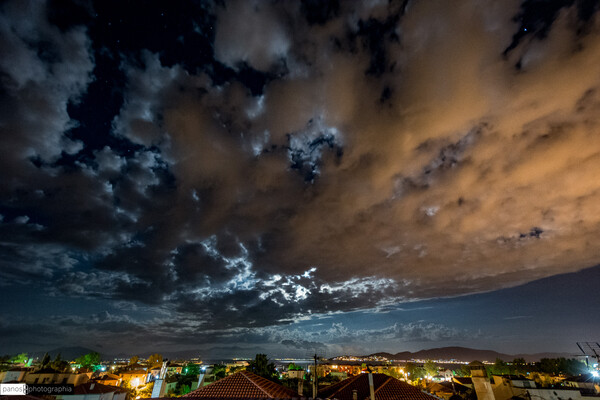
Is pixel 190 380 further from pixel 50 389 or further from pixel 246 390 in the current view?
pixel 246 390

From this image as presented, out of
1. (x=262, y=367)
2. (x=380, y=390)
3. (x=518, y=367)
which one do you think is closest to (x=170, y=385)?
(x=262, y=367)

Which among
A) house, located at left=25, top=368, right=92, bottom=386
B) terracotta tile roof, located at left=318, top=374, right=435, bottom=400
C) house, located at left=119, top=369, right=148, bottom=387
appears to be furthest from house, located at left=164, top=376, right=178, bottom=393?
terracotta tile roof, located at left=318, top=374, right=435, bottom=400

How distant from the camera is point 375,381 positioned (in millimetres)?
26438

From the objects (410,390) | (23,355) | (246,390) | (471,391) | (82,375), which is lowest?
(471,391)

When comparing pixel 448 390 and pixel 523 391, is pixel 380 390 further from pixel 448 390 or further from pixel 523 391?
pixel 448 390

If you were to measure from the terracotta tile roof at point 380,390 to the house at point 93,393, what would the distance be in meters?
37.8

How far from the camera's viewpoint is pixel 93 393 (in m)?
40.5

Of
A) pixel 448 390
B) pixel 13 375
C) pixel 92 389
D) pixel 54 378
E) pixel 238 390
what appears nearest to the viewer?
pixel 238 390

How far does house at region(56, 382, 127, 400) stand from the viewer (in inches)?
1533

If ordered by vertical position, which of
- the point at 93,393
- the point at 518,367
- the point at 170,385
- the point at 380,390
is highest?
the point at 93,393

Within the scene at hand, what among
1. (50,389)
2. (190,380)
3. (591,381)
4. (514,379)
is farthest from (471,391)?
(50,389)

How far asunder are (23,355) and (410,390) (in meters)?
153

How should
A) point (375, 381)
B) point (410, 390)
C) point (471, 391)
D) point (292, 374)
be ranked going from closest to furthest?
point (410, 390) → point (375, 381) → point (471, 391) → point (292, 374)

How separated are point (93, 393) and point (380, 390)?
145ft
